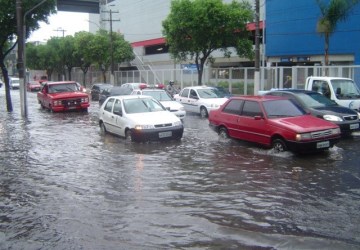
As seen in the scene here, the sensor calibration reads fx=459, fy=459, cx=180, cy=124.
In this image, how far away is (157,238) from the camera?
19.3 ft

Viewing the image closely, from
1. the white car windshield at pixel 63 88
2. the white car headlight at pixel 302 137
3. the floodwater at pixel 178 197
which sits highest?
the white car windshield at pixel 63 88

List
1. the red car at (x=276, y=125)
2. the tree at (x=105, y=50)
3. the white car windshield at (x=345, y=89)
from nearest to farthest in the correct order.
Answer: the red car at (x=276, y=125) < the white car windshield at (x=345, y=89) < the tree at (x=105, y=50)

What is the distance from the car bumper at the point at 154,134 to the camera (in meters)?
13.3

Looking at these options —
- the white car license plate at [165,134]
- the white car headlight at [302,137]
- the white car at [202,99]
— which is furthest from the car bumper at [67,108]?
the white car headlight at [302,137]

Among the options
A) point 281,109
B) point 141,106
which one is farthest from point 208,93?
point 281,109

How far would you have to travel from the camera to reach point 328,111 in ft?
44.7

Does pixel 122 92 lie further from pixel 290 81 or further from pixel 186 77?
pixel 186 77

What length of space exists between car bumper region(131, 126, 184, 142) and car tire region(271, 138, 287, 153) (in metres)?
3.35

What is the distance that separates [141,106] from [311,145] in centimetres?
581

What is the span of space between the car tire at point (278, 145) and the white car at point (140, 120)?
3373mm

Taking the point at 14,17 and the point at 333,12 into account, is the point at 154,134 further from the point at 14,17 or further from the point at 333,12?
the point at 14,17

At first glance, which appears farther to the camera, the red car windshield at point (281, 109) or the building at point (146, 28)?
the building at point (146, 28)

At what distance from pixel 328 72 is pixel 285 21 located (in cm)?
1243

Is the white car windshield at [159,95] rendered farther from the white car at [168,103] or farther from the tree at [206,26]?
the tree at [206,26]
